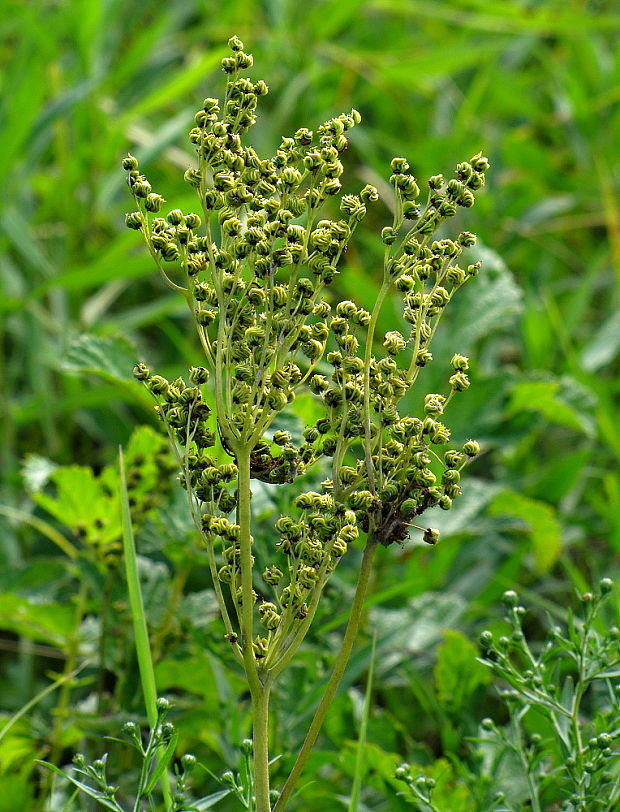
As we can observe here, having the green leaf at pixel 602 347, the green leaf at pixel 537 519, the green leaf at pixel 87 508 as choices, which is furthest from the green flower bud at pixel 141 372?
the green leaf at pixel 602 347

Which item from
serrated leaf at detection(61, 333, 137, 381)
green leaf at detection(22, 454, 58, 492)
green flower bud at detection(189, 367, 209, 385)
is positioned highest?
serrated leaf at detection(61, 333, 137, 381)

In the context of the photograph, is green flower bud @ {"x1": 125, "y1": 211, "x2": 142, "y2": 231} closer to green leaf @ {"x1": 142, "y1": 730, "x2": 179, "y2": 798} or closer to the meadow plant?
the meadow plant

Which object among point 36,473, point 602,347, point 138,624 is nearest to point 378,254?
point 602,347

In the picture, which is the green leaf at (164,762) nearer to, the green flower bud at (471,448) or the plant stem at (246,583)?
the plant stem at (246,583)

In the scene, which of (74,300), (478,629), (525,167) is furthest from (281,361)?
(525,167)

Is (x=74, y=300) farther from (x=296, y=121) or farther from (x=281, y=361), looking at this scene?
(x=281, y=361)

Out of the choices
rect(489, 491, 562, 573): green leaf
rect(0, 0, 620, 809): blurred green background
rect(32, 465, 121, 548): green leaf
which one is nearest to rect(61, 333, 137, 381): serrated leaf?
rect(0, 0, 620, 809): blurred green background

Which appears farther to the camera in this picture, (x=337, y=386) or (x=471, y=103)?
(x=471, y=103)
